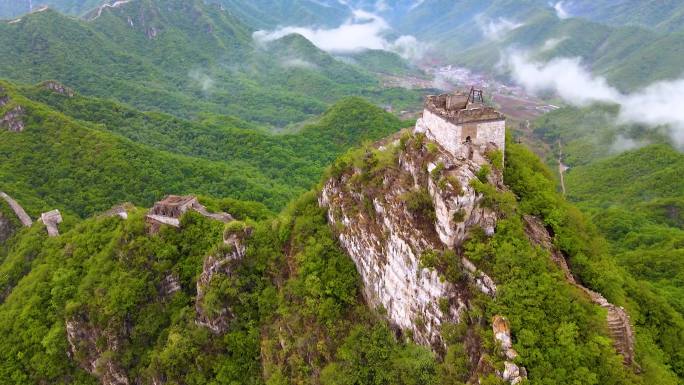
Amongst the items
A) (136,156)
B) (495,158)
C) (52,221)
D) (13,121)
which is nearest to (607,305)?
(495,158)

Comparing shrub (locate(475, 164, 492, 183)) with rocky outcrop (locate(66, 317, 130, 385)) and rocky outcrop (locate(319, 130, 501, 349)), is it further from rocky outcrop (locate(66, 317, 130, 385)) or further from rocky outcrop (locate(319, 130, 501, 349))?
rocky outcrop (locate(66, 317, 130, 385))

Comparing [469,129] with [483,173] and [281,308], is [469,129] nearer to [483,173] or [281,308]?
[483,173]

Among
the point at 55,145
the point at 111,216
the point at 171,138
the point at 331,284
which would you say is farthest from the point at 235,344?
the point at 171,138

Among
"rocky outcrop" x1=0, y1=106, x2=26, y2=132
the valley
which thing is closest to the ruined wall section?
the valley

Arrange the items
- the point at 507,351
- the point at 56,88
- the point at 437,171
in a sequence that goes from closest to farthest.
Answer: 1. the point at 507,351
2. the point at 437,171
3. the point at 56,88

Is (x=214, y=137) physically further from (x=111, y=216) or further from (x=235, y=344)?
(x=235, y=344)
